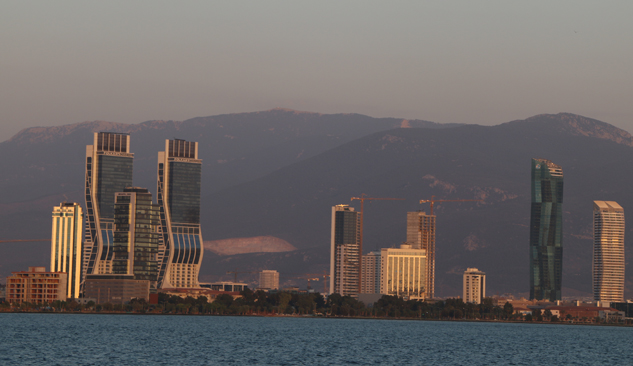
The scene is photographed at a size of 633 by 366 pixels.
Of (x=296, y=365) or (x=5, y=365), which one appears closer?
(x=5, y=365)

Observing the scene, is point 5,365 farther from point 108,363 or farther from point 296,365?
point 296,365

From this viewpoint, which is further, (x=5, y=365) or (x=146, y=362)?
(x=146, y=362)

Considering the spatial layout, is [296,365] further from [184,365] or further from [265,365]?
[184,365]

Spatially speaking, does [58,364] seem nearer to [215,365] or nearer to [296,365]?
[215,365]

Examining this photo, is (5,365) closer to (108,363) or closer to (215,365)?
(108,363)

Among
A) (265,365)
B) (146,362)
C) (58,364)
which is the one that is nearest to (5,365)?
(58,364)

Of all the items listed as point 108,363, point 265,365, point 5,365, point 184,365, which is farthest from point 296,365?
point 5,365

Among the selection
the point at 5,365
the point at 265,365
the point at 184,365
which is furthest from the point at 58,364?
the point at 265,365

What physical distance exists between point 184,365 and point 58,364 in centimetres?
2242

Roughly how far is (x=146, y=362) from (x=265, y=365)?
866 inches

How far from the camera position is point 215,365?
196250mm

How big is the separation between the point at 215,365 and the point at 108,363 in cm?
1916

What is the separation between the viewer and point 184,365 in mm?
196500

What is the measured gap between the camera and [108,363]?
19412 cm
